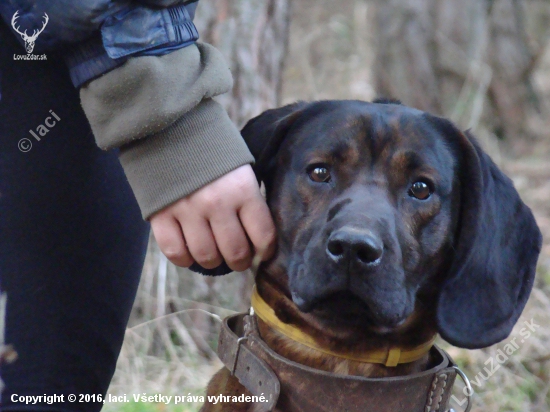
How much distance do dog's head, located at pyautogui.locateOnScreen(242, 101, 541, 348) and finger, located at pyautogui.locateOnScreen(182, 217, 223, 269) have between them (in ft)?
1.10

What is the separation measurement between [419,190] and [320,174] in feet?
1.06

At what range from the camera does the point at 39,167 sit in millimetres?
2213

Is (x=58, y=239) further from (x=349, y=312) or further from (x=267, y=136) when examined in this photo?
(x=349, y=312)

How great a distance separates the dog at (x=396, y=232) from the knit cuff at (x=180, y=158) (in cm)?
43

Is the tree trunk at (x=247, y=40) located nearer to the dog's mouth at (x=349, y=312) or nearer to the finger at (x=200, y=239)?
the dog's mouth at (x=349, y=312)

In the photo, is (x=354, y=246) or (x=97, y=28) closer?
(x=97, y=28)

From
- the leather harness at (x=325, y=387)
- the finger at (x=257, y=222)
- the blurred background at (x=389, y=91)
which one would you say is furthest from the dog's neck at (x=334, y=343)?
the blurred background at (x=389, y=91)

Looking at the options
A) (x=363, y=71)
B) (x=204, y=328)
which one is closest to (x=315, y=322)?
(x=204, y=328)

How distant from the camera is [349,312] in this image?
2.32 m

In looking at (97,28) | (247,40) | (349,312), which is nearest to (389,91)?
(247,40)

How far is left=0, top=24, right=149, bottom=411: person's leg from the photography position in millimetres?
2168

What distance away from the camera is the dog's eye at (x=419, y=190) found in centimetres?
246

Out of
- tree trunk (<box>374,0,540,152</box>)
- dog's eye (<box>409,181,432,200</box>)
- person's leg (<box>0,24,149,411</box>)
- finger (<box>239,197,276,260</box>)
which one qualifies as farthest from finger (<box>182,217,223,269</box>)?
tree trunk (<box>374,0,540,152</box>)

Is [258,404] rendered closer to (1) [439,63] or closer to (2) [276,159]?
(2) [276,159]
